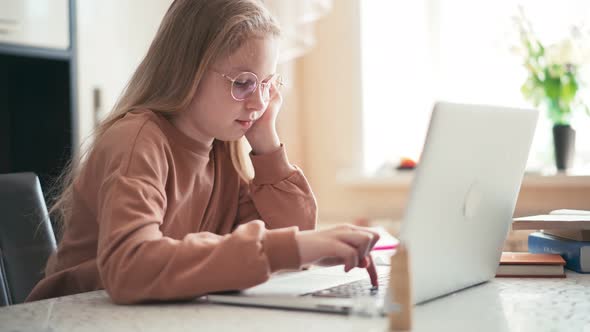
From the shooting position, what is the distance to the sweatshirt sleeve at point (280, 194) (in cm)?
137

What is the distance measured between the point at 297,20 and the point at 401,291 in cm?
235

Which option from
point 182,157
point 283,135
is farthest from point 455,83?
point 182,157

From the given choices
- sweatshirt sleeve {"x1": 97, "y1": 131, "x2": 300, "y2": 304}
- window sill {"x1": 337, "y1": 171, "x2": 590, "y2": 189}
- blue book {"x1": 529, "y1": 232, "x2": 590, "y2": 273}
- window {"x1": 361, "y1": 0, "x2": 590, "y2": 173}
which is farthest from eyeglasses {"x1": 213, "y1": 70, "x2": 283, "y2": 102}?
window {"x1": 361, "y1": 0, "x2": 590, "y2": 173}

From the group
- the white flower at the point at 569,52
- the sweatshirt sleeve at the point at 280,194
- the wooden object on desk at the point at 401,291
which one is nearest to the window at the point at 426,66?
the white flower at the point at 569,52

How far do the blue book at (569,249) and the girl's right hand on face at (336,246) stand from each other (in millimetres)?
471

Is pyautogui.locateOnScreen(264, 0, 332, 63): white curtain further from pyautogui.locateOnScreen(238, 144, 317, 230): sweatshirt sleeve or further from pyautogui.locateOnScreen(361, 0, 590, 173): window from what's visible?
pyautogui.locateOnScreen(238, 144, 317, 230): sweatshirt sleeve

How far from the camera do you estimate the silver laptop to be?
32.3 inches

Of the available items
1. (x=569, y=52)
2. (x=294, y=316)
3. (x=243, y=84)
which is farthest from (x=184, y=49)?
(x=569, y=52)

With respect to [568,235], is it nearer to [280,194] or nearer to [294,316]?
[280,194]

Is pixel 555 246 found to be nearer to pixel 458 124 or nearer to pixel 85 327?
pixel 458 124

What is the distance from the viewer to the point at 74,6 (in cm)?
250

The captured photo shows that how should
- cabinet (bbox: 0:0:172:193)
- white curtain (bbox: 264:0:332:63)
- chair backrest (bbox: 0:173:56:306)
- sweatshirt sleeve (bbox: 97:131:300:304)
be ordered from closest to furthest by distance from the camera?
sweatshirt sleeve (bbox: 97:131:300:304), chair backrest (bbox: 0:173:56:306), cabinet (bbox: 0:0:172:193), white curtain (bbox: 264:0:332:63)

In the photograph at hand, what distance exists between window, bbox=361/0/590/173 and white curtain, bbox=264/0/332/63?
237 millimetres

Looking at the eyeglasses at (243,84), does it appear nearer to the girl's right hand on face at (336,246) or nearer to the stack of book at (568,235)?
the girl's right hand on face at (336,246)
